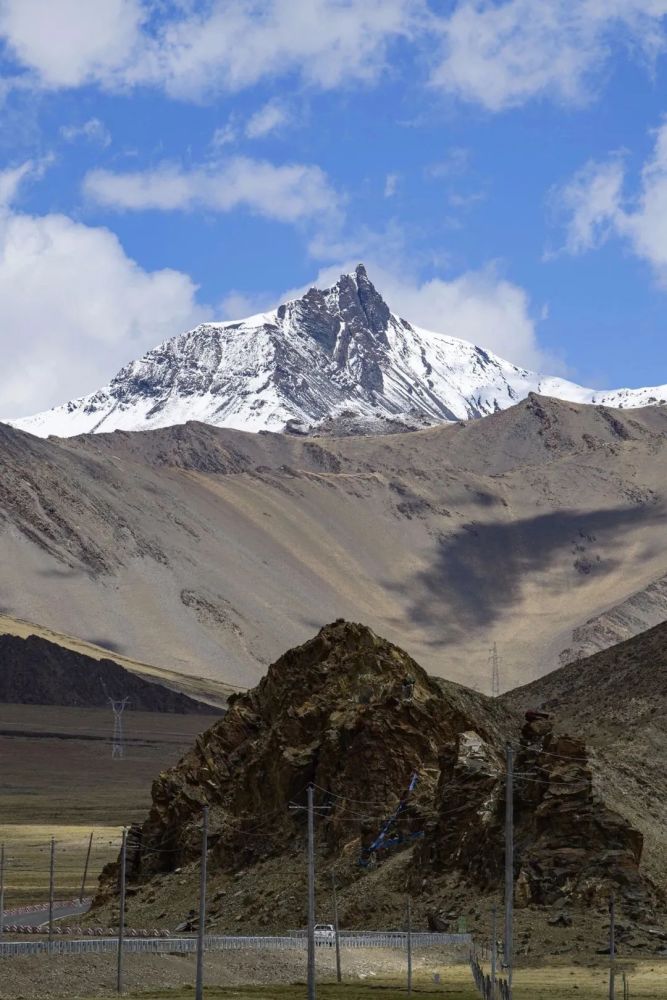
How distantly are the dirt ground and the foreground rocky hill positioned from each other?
17.4 feet

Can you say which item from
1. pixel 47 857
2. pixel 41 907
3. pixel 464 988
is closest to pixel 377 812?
pixel 464 988

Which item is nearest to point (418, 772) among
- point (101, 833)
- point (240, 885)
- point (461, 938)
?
point (240, 885)

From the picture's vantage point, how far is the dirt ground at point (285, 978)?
63406mm

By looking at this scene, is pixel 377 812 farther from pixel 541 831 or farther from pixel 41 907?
pixel 41 907

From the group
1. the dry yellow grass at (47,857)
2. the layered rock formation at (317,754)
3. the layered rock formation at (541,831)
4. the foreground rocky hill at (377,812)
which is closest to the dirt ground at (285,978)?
the foreground rocky hill at (377,812)

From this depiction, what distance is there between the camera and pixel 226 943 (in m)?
78.1

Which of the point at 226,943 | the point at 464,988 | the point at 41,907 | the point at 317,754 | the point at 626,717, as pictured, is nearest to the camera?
the point at 464,988

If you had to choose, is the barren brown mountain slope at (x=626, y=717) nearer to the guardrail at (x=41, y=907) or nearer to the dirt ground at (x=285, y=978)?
the dirt ground at (x=285, y=978)

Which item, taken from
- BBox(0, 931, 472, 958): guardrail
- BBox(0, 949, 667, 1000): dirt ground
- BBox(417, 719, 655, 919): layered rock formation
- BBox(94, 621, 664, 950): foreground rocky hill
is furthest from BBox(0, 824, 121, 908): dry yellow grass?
BBox(0, 949, 667, 1000): dirt ground

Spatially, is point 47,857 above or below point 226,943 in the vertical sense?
above

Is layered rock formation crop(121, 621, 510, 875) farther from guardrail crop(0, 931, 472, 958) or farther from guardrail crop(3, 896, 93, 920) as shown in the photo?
guardrail crop(0, 931, 472, 958)

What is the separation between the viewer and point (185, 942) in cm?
7588

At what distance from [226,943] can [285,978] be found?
5.76 metres

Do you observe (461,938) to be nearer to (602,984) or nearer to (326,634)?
(602,984)
